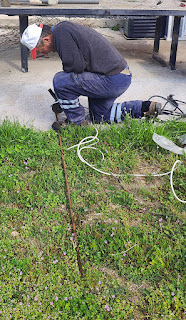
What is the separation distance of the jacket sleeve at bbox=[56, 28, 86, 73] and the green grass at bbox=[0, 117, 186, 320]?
69 centimetres

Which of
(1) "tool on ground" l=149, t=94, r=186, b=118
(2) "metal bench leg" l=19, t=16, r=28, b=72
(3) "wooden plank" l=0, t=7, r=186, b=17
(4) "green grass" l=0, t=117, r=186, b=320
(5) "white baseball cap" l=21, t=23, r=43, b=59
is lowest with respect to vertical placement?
(4) "green grass" l=0, t=117, r=186, b=320

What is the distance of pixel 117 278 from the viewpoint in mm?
2574

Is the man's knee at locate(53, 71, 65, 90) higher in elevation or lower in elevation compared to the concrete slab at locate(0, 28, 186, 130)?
higher

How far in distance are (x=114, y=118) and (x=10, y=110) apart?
4.32 feet

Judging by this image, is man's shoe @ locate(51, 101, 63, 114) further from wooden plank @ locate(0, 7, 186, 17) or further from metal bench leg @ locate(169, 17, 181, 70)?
metal bench leg @ locate(169, 17, 181, 70)

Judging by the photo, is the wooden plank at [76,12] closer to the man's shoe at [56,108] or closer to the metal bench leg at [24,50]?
the metal bench leg at [24,50]

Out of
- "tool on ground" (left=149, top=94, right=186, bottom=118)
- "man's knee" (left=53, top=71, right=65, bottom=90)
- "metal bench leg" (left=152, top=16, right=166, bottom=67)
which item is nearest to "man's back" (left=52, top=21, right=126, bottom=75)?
"man's knee" (left=53, top=71, right=65, bottom=90)

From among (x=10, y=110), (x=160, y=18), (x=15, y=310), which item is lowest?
(x=15, y=310)

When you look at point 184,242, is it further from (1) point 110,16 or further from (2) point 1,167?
(1) point 110,16

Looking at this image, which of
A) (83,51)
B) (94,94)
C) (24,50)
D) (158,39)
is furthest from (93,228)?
(158,39)

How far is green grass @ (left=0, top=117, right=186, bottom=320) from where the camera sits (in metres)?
2.40

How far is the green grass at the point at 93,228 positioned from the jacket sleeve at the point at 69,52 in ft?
2.26

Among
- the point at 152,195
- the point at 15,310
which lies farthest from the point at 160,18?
the point at 15,310

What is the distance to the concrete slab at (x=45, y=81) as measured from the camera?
4.68 meters
